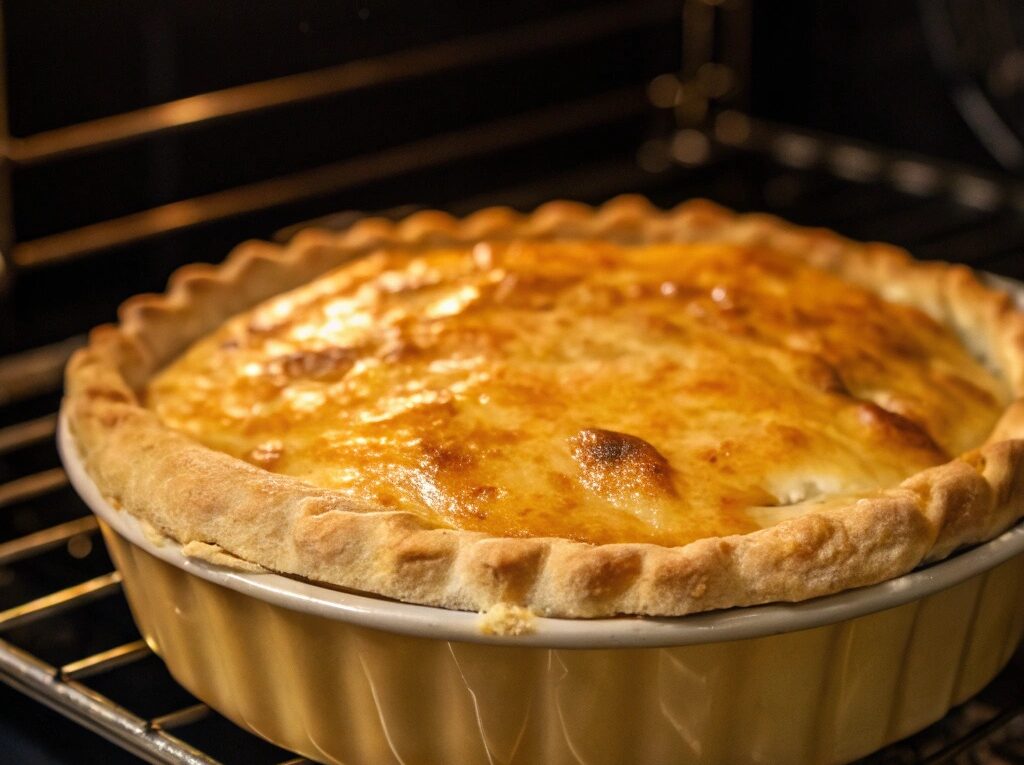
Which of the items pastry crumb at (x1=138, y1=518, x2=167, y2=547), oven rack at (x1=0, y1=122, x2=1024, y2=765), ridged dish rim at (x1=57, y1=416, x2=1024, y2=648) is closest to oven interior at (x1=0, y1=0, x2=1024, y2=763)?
oven rack at (x1=0, y1=122, x2=1024, y2=765)

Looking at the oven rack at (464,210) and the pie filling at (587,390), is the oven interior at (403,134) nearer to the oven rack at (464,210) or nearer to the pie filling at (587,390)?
the oven rack at (464,210)

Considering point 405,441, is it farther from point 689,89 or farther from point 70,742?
point 689,89

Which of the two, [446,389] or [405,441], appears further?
[446,389]

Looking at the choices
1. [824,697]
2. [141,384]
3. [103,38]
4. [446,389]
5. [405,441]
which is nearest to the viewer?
[824,697]

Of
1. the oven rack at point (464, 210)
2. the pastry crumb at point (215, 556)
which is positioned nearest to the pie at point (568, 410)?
the pastry crumb at point (215, 556)

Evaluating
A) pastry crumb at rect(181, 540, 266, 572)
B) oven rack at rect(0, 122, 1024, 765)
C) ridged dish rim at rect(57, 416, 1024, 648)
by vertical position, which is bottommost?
oven rack at rect(0, 122, 1024, 765)

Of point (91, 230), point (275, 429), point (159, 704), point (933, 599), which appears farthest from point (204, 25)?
point (933, 599)

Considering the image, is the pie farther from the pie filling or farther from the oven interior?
the oven interior

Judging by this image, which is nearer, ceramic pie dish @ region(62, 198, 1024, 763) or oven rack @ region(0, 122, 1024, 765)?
ceramic pie dish @ region(62, 198, 1024, 763)
